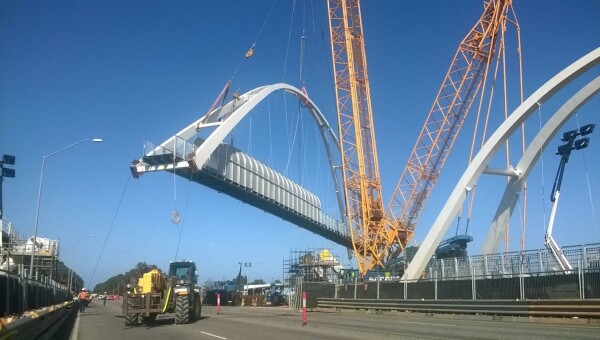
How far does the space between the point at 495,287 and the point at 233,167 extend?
25.1 meters

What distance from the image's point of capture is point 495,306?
79.9ft

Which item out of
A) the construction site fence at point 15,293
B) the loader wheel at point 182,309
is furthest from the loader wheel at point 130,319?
the construction site fence at point 15,293

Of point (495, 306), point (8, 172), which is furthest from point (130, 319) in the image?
point (8, 172)

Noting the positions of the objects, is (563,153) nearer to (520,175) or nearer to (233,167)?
(520,175)

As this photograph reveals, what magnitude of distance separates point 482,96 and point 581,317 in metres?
36.7

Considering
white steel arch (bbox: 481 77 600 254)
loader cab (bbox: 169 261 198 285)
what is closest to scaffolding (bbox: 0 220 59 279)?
loader cab (bbox: 169 261 198 285)

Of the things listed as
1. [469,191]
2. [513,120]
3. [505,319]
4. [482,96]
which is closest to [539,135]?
[513,120]

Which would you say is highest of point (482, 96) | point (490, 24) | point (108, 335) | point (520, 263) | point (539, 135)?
point (490, 24)

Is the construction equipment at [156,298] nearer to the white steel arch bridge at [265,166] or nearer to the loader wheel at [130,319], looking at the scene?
the loader wheel at [130,319]

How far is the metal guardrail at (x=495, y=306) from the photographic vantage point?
20422 mm

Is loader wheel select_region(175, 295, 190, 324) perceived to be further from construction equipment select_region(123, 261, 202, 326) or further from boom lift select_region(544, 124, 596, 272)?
boom lift select_region(544, 124, 596, 272)

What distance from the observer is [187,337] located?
16.7m

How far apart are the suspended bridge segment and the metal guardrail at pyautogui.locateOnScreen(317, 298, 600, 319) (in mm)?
15004

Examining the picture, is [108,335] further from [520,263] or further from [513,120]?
[513,120]
